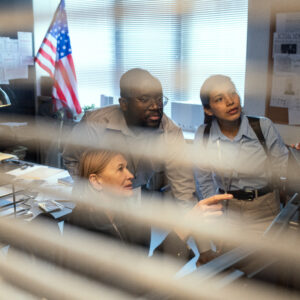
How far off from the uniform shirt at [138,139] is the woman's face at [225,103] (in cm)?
15

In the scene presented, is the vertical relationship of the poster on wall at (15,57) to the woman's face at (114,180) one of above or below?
above

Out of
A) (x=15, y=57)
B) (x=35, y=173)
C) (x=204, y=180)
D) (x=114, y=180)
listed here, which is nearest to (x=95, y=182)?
(x=114, y=180)

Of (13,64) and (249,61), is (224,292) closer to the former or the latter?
(249,61)

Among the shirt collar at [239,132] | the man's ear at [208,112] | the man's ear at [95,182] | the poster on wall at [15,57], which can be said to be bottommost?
the man's ear at [95,182]

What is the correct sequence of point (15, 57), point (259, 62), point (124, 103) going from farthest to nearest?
point (15, 57), point (259, 62), point (124, 103)

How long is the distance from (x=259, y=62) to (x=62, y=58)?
131 cm

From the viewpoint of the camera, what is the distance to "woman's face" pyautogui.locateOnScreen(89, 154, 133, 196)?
1130 mm

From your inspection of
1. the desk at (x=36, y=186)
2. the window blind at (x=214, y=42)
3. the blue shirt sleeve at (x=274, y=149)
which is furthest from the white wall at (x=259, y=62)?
the desk at (x=36, y=186)

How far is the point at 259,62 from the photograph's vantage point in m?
2.16

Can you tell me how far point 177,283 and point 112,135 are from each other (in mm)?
1056

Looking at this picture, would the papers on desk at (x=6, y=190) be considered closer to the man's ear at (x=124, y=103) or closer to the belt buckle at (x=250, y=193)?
the man's ear at (x=124, y=103)

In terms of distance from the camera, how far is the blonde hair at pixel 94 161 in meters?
1.14

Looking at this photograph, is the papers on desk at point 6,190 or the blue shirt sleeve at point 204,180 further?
the papers on desk at point 6,190

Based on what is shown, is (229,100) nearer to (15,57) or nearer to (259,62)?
(259,62)
